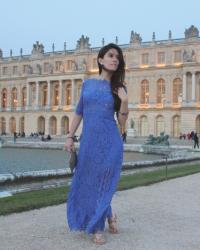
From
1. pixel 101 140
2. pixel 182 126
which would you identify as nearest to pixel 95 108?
pixel 101 140

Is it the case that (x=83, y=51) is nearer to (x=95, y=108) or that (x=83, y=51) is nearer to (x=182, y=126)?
(x=182, y=126)

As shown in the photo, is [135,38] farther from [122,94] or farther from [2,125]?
[122,94]

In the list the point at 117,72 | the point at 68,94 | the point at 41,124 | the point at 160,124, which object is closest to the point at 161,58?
the point at 160,124

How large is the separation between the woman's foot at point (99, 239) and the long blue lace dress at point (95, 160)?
225mm

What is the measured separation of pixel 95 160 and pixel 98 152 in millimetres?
102

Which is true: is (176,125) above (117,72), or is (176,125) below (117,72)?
below

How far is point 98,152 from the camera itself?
231 inches

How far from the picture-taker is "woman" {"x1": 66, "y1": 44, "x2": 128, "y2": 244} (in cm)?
585

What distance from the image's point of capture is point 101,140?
589 cm

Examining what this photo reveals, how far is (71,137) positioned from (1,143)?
39.3 m

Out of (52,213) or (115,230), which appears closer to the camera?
(115,230)

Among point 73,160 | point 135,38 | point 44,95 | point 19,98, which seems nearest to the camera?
point 73,160

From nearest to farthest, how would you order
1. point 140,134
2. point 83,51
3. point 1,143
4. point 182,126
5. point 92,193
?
point 92,193 < point 1,143 < point 182,126 < point 140,134 < point 83,51

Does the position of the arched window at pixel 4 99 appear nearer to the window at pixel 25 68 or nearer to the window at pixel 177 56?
the window at pixel 25 68
